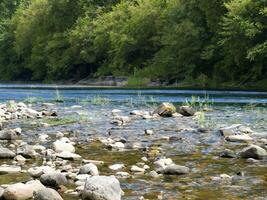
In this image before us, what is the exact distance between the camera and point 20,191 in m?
9.16

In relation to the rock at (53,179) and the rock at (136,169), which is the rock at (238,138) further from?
the rock at (53,179)

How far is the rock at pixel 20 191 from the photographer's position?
29.8 feet

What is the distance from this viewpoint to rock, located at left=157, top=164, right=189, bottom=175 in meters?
11.2

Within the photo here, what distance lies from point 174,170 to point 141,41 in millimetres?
62274

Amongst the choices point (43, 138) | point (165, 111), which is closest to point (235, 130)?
point (43, 138)

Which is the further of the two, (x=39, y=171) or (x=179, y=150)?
(x=179, y=150)

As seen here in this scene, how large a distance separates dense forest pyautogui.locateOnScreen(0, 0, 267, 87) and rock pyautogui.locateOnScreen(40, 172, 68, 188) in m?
40.8

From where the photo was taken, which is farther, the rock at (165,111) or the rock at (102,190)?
the rock at (165,111)

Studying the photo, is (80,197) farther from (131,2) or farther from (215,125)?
(131,2)

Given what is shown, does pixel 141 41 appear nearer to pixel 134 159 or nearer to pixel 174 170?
pixel 134 159

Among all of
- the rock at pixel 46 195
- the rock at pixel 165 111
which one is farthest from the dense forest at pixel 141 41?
the rock at pixel 46 195

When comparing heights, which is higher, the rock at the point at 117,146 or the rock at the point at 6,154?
the rock at the point at 6,154

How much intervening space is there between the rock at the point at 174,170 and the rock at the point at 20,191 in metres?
Result: 3.04

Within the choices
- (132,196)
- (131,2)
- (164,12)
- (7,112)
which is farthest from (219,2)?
(132,196)
